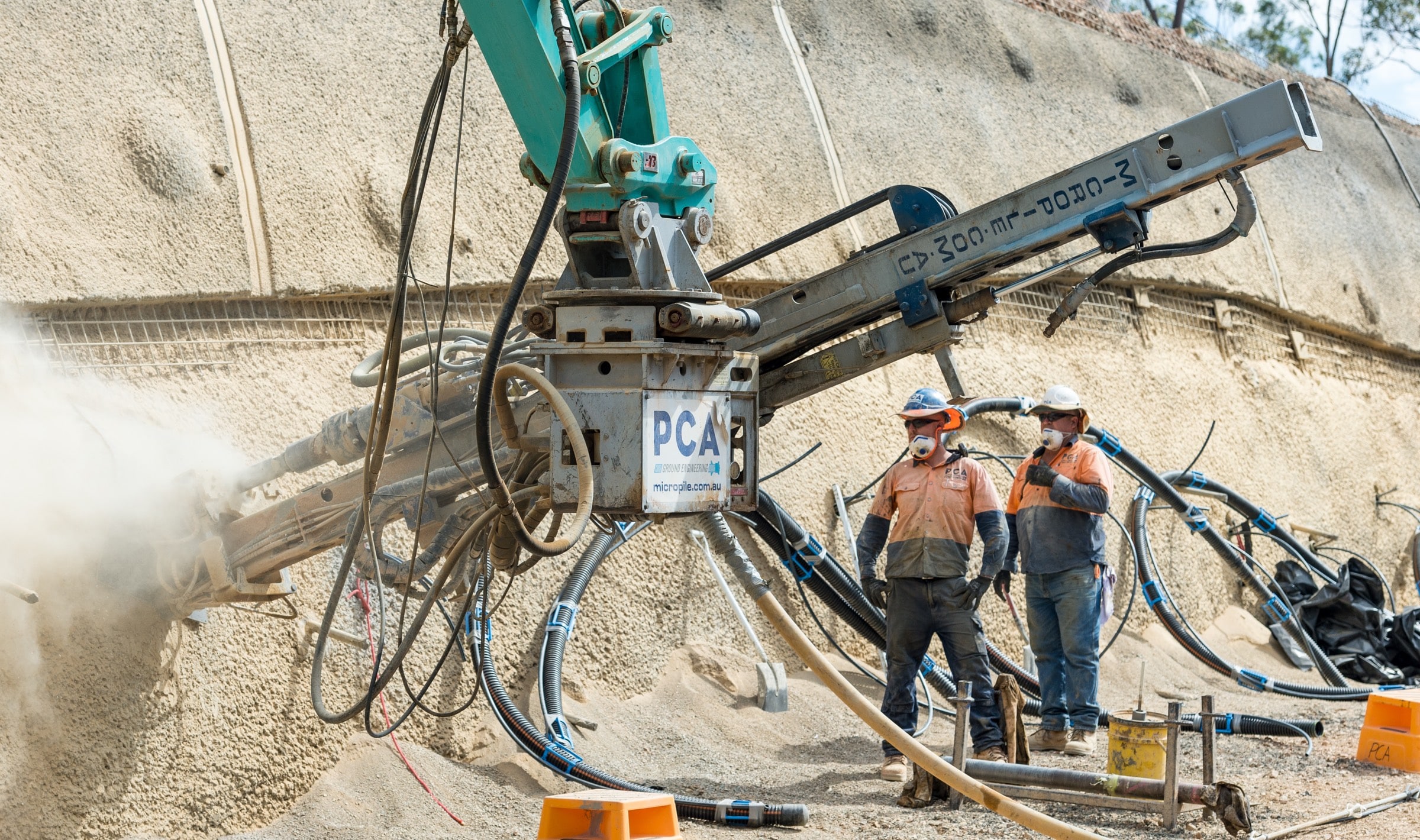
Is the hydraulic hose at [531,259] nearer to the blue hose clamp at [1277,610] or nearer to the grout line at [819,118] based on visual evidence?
the grout line at [819,118]

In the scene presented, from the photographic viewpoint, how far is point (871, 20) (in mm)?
12242

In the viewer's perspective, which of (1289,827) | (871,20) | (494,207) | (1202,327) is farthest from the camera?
(1202,327)

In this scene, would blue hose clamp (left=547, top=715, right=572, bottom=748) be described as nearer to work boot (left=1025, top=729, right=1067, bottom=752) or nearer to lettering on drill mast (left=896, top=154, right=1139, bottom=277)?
work boot (left=1025, top=729, right=1067, bottom=752)

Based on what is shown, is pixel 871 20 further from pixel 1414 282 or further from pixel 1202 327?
pixel 1414 282

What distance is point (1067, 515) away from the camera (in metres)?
7.54

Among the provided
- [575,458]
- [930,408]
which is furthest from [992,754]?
[575,458]

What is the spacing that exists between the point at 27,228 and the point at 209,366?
104 centimetres

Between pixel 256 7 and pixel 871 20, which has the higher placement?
pixel 871 20

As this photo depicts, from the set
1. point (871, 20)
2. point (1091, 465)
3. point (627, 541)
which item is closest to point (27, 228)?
point (627, 541)

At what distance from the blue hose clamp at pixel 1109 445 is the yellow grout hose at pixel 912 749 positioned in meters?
5.57

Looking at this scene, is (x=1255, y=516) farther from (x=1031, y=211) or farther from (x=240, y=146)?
(x=240, y=146)

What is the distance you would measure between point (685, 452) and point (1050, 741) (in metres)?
3.92

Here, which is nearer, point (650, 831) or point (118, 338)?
point (650, 831)

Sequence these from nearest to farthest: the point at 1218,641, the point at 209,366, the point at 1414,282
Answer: the point at 209,366, the point at 1218,641, the point at 1414,282
